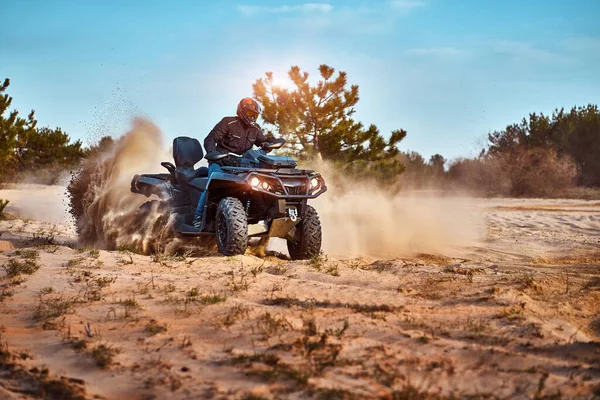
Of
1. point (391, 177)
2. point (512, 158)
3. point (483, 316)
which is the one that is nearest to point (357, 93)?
point (391, 177)

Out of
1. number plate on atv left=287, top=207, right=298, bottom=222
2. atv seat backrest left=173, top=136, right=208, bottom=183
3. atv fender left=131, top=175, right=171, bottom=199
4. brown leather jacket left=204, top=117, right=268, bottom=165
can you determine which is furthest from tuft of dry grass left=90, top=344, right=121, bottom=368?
atv fender left=131, top=175, right=171, bottom=199

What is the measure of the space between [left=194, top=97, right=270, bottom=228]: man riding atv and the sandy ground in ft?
4.93

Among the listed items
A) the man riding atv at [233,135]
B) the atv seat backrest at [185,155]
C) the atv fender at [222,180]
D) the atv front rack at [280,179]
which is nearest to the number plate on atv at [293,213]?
the atv front rack at [280,179]

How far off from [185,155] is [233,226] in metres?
1.89

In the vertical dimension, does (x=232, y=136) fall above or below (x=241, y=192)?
above

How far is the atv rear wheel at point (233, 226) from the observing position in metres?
8.07

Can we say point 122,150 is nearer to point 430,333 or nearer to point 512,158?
point 430,333

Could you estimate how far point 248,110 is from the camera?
8859 millimetres

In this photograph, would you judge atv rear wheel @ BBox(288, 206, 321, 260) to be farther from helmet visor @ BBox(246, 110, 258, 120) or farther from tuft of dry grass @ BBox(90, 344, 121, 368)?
tuft of dry grass @ BBox(90, 344, 121, 368)

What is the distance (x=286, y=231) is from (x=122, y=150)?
4650 mm

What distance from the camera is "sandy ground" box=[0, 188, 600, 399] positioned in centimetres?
368

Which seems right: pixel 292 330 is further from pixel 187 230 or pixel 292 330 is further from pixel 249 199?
pixel 187 230

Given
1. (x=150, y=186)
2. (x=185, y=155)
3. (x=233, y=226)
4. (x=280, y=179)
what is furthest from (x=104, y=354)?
(x=150, y=186)

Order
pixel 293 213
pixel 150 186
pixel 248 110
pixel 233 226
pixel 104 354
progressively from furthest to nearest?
pixel 150 186, pixel 248 110, pixel 293 213, pixel 233 226, pixel 104 354
